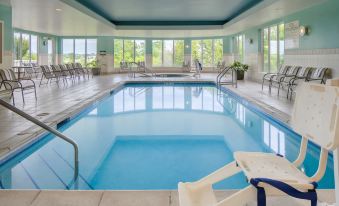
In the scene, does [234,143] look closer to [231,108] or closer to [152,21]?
[231,108]

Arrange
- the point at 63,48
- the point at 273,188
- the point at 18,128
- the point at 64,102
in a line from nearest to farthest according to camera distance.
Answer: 1. the point at 273,188
2. the point at 18,128
3. the point at 64,102
4. the point at 63,48

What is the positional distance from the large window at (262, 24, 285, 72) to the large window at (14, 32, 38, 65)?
35.9 feet

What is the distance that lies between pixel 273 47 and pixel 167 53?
995 cm

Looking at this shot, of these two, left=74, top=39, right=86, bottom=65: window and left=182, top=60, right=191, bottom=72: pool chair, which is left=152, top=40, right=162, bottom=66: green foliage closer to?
left=182, top=60, right=191, bottom=72: pool chair

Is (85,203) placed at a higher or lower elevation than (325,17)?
lower

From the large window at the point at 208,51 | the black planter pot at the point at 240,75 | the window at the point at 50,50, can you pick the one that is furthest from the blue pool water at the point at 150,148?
the large window at the point at 208,51

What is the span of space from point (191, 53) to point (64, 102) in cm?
1450

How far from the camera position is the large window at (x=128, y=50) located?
817 inches

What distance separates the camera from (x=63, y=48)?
2017 cm

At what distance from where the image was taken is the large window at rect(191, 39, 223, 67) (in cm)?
2097

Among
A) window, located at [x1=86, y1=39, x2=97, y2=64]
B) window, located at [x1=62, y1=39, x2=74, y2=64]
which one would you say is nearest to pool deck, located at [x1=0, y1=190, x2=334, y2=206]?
window, located at [x1=86, y1=39, x2=97, y2=64]

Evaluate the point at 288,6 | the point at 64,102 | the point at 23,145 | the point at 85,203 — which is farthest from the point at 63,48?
the point at 85,203

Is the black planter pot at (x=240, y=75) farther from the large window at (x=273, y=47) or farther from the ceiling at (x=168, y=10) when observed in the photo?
the ceiling at (x=168, y=10)

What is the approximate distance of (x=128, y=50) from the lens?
68.9 ft
